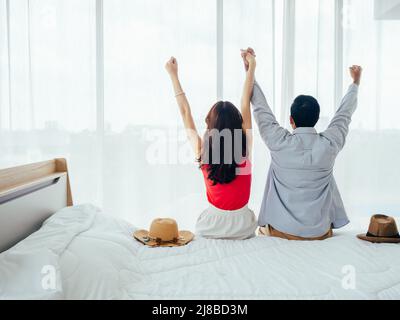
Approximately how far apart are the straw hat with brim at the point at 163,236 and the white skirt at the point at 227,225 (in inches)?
4.2

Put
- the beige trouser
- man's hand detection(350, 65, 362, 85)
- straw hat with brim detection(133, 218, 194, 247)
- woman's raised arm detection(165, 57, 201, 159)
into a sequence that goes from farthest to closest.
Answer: man's hand detection(350, 65, 362, 85) → woman's raised arm detection(165, 57, 201, 159) → the beige trouser → straw hat with brim detection(133, 218, 194, 247)

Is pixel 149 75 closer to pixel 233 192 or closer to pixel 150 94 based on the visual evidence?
pixel 150 94

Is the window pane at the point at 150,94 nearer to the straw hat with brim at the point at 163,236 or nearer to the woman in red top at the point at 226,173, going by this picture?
the woman in red top at the point at 226,173

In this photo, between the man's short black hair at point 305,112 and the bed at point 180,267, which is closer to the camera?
the bed at point 180,267

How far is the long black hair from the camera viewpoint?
66.7 inches

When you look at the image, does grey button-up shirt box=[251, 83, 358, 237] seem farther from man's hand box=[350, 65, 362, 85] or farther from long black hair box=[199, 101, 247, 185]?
man's hand box=[350, 65, 362, 85]

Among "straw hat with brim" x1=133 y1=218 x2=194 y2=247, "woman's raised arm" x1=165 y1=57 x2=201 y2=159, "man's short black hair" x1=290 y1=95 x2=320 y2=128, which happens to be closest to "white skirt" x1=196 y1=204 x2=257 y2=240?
"straw hat with brim" x1=133 y1=218 x2=194 y2=247

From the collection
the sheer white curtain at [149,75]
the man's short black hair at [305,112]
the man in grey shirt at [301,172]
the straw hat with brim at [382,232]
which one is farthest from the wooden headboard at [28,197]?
the straw hat with brim at [382,232]

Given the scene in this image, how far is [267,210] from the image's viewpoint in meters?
1.81

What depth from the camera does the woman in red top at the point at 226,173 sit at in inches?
67.0

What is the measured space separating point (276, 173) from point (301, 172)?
12cm
